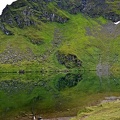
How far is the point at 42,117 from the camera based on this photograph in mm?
51625

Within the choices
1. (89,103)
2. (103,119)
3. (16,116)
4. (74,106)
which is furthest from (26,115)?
(103,119)

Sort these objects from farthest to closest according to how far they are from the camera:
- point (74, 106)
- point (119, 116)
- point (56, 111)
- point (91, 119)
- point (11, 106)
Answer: point (11, 106), point (74, 106), point (56, 111), point (91, 119), point (119, 116)

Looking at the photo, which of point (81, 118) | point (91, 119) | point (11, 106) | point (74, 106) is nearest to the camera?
point (91, 119)

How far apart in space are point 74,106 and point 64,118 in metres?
11.2

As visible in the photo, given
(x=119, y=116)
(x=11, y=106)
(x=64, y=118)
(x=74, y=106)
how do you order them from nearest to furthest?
(x=119, y=116)
(x=64, y=118)
(x=74, y=106)
(x=11, y=106)

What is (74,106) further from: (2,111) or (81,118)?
(81,118)

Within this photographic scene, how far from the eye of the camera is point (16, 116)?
5309cm

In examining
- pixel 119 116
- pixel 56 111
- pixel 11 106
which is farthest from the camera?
pixel 11 106

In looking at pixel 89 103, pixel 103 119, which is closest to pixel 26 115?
pixel 89 103

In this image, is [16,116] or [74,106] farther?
[74,106]

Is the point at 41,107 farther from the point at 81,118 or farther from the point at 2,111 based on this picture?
the point at 81,118

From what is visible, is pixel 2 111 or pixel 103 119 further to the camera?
pixel 2 111

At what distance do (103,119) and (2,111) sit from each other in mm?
29509

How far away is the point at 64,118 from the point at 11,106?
19.4m
